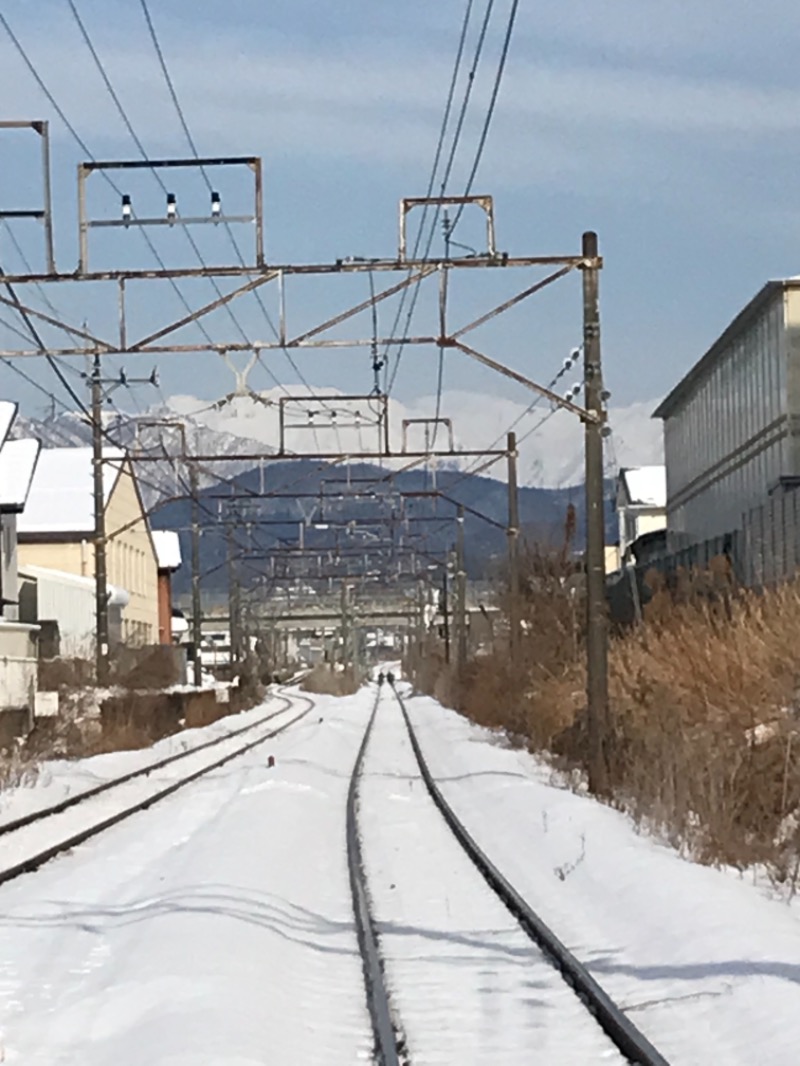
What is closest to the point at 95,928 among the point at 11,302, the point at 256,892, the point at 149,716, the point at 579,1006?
the point at 256,892

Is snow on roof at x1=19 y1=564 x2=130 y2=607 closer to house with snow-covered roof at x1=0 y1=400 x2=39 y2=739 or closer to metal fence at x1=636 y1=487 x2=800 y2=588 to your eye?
house with snow-covered roof at x1=0 y1=400 x2=39 y2=739

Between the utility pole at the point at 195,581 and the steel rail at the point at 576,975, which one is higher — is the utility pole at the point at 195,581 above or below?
above

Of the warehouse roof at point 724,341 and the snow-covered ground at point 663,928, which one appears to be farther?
the warehouse roof at point 724,341

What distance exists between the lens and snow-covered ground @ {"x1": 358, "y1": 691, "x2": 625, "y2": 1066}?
948 centimetres

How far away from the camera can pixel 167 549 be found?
394 ft

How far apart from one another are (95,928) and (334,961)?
95.6 inches

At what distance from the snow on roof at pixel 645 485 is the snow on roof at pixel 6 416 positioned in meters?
63.6

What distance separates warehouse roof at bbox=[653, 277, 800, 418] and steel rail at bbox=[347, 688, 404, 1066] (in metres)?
36.1

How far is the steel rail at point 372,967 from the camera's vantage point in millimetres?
9383

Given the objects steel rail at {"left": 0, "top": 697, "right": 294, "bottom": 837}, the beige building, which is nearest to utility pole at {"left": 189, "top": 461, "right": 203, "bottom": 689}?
the beige building

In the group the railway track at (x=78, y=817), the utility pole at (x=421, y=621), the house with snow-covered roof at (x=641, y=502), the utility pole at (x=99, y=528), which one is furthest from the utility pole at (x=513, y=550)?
the house with snow-covered roof at (x=641, y=502)

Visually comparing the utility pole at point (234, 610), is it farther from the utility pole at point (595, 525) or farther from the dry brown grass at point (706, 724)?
the utility pole at point (595, 525)

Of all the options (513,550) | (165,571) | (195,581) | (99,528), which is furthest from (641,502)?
(99,528)

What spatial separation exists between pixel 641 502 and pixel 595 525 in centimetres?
9058
